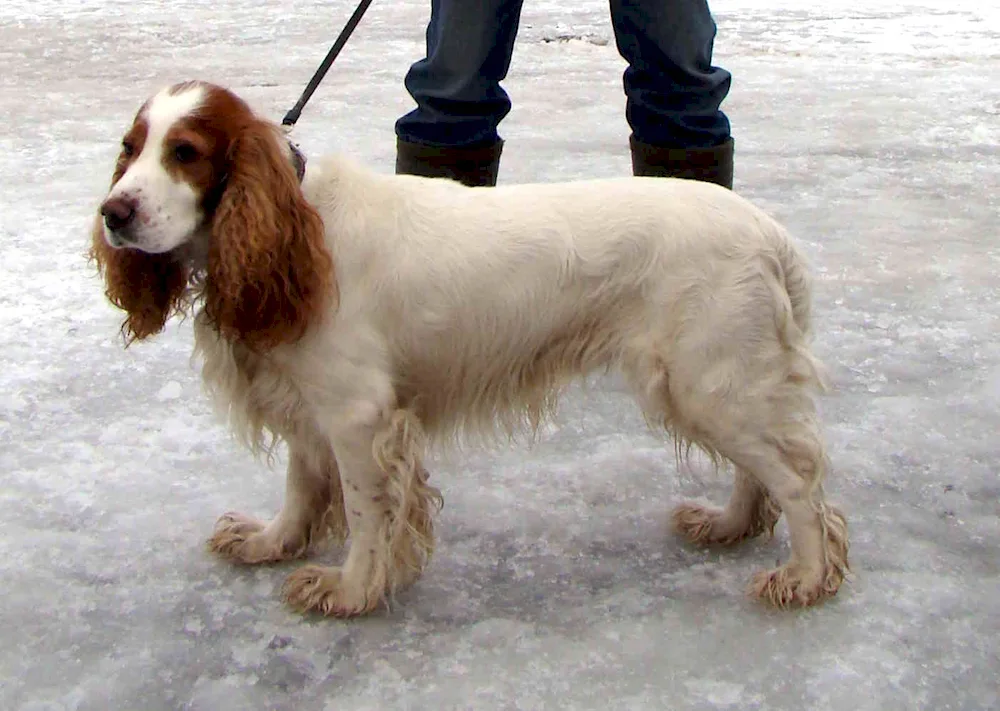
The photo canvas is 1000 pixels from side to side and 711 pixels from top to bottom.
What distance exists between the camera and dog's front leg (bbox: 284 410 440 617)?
2150 mm

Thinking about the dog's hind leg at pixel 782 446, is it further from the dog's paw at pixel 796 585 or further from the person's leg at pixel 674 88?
the person's leg at pixel 674 88

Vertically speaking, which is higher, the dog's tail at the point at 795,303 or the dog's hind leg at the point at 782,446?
the dog's tail at the point at 795,303

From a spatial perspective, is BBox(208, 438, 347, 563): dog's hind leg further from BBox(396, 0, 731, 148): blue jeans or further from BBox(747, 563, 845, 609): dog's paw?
BBox(396, 0, 731, 148): blue jeans

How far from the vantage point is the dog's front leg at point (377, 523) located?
2150 millimetres

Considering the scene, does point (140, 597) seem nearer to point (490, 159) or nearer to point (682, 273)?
point (682, 273)

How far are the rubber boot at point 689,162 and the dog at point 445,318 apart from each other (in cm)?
81

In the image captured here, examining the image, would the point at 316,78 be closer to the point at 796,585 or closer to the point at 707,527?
the point at 707,527

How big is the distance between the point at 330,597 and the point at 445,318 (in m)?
0.56

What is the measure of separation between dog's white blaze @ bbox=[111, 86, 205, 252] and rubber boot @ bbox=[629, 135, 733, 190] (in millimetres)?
1411

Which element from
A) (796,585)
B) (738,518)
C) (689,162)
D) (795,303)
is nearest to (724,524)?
(738,518)

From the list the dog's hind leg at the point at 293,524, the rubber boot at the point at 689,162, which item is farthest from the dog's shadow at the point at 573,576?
the rubber boot at the point at 689,162

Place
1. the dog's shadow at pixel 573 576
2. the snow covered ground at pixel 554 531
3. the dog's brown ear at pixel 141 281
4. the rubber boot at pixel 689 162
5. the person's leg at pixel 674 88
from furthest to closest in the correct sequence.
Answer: the rubber boot at pixel 689 162 < the person's leg at pixel 674 88 < the dog's shadow at pixel 573 576 < the dog's brown ear at pixel 141 281 < the snow covered ground at pixel 554 531

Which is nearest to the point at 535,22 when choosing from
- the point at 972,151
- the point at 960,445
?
the point at 972,151

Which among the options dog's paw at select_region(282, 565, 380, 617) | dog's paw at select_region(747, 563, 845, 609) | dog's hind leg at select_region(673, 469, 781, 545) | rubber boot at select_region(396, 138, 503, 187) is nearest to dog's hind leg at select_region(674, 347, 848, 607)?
dog's paw at select_region(747, 563, 845, 609)
